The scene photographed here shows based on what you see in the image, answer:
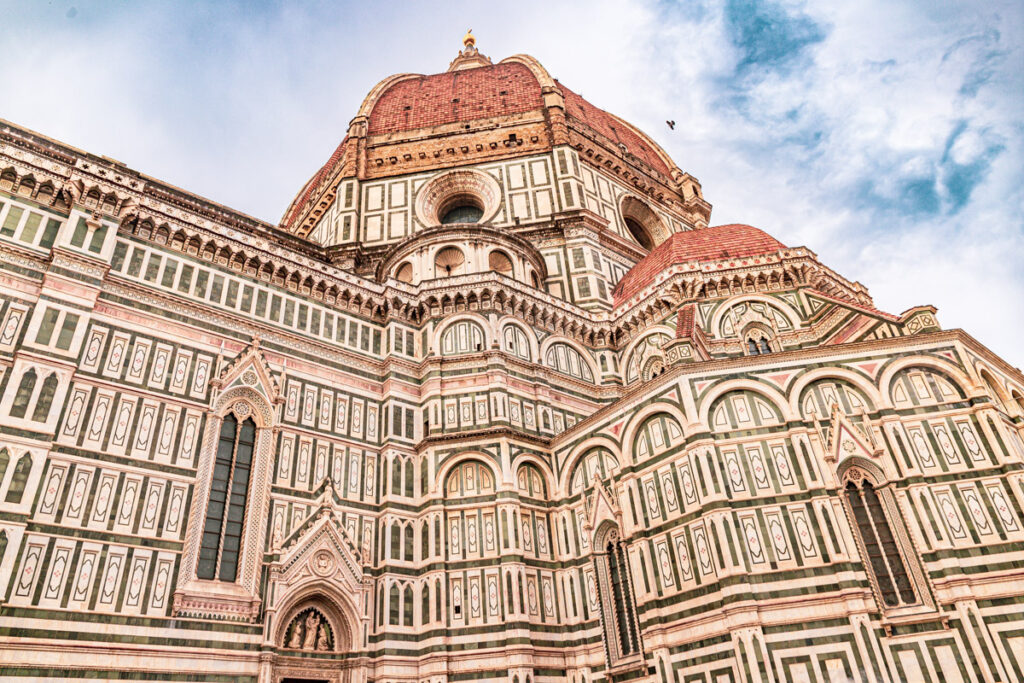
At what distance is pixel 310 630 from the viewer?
1538 cm

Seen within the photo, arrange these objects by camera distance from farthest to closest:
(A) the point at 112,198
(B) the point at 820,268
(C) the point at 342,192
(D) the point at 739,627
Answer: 1. (C) the point at 342,192
2. (B) the point at 820,268
3. (A) the point at 112,198
4. (D) the point at 739,627

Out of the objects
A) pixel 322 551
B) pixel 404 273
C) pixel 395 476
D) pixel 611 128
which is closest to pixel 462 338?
pixel 404 273

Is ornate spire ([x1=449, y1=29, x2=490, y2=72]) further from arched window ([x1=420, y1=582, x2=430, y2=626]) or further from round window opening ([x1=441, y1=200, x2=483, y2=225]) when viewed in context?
arched window ([x1=420, y1=582, x2=430, y2=626])

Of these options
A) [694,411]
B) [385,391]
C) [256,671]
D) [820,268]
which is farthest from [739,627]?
[820,268]

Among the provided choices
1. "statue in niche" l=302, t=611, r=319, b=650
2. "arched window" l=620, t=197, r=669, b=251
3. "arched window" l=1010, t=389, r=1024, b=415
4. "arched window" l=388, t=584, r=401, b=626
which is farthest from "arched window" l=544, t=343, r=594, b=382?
"arched window" l=1010, t=389, r=1024, b=415

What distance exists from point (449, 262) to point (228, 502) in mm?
10704

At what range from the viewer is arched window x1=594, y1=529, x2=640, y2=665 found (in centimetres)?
1556

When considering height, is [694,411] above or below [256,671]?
above

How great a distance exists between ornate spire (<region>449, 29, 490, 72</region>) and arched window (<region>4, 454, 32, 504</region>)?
35.4 meters

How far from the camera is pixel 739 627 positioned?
518 inches

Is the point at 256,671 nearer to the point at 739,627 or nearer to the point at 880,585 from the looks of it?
the point at 739,627

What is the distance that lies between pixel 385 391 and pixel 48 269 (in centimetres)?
829

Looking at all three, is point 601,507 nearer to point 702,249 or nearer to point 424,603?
point 424,603

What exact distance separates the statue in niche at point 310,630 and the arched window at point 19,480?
6133 mm
